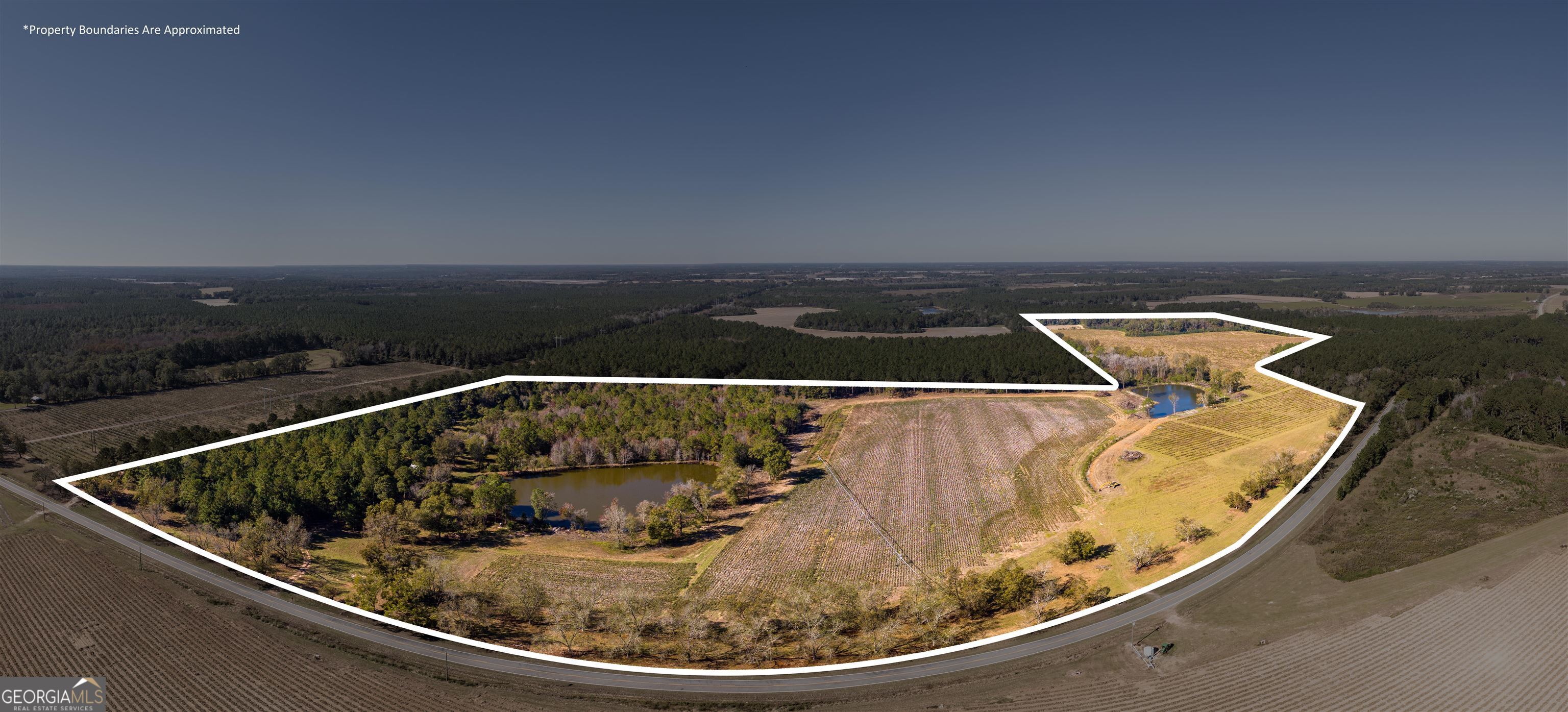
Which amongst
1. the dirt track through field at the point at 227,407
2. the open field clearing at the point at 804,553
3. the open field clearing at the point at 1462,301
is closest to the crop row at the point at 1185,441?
the open field clearing at the point at 804,553

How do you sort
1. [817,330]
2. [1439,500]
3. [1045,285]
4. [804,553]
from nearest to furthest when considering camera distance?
[804,553], [1439,500], [817,330], [1045,285]

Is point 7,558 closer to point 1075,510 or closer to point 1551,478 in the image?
point 1075,510

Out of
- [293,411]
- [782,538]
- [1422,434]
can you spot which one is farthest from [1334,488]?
[293,411]

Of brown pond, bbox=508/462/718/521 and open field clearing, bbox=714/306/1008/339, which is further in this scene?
open field clearing, bbox=714/306/1008/339

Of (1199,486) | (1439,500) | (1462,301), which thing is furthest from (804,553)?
(1462,301)

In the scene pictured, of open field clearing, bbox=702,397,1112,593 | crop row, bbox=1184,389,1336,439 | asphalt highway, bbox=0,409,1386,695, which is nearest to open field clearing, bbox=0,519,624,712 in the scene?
asphalt highway, bbox=0,409,1386,695

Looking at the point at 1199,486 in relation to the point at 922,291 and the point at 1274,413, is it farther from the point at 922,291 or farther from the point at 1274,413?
the point at 922,291

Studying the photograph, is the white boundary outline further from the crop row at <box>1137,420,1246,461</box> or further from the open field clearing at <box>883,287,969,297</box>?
the open field clearing at <box>883,287,969,297</box>
